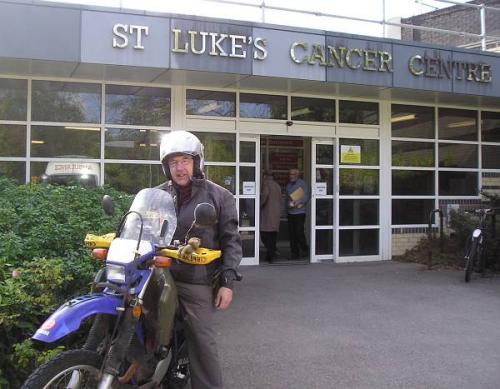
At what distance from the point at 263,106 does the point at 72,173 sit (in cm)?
346

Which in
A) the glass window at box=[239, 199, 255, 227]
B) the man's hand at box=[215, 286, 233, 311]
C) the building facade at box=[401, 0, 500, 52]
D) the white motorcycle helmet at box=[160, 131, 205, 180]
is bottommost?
the man's hand at box=[215, 286, 233, 311]

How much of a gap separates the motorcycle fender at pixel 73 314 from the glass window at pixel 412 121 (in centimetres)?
926

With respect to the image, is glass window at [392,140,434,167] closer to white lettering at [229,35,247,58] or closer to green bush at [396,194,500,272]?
green bush at [396,194,500,272]

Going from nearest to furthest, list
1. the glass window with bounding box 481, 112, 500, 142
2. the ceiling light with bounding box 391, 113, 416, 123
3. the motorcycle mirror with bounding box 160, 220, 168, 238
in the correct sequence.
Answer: the motorcycle mirror with bounding box 160, 220, 168, 238 < the ceiling light with bounding box 391, 113, 416, 123 < the glass window with bounding box 481, 112, 500, 142

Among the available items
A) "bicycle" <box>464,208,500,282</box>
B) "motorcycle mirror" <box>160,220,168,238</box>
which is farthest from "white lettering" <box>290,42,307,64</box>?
"motorcycle mirror" <box>160,220,168,238</box>

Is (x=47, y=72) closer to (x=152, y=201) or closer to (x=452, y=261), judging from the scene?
(x=152, y=201)

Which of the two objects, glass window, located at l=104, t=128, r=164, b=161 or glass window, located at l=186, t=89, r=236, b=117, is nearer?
glass window, located at l=104, t=128, r=164, b=161

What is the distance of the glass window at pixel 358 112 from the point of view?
10.9m

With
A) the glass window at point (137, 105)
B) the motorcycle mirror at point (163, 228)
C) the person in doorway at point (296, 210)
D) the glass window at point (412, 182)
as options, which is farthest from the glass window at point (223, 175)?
the motorcycle mirror at point (163, 228)

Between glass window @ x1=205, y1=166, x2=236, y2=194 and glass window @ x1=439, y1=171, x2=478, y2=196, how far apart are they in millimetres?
4455

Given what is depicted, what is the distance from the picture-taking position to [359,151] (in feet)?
36.1

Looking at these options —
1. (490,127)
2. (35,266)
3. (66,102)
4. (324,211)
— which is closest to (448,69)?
(490,127)

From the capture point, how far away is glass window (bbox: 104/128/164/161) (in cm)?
931

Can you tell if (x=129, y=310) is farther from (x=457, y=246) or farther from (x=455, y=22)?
(x=455, y=22)
